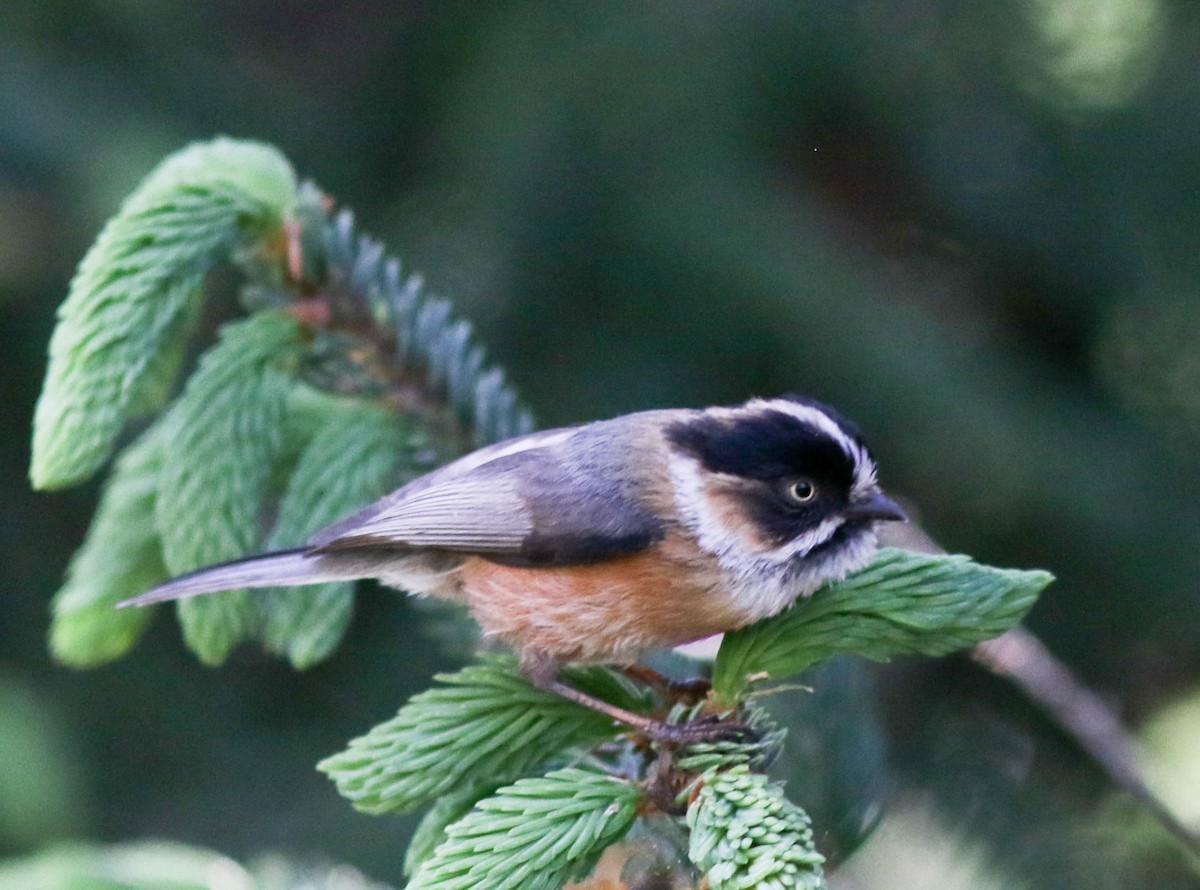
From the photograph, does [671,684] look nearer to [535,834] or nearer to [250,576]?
[535,834]

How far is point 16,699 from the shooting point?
255cm

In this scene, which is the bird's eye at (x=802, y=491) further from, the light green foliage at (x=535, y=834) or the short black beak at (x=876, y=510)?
the light green foliage at (x=535, y=834)

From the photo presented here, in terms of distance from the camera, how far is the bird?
1757 millimetres

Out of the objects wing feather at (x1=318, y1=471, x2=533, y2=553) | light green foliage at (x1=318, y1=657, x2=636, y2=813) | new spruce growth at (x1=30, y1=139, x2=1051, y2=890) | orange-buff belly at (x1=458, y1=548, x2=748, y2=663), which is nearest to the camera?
new spruce growth at (x1=30, y1=139, x2=1051, y2=890)

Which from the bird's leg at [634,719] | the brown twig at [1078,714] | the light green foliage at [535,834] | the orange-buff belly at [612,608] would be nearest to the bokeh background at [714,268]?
the brown twig at [1078,714]

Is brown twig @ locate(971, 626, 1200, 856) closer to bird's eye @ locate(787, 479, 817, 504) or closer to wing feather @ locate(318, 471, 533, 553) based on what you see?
bird's eye @ locate(787, 479, 817, 504)

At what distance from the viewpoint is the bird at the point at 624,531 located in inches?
69.2

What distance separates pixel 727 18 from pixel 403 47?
2.80ft

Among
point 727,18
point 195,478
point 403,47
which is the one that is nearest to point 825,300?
point 727,18

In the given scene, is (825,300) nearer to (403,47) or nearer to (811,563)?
(811,563)

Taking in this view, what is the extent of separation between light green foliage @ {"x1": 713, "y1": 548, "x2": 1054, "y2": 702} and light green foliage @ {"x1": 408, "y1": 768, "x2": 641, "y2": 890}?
0.79ft

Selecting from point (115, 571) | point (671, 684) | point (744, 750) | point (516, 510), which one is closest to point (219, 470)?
point (115, 571)

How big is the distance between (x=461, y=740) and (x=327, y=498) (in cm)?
62

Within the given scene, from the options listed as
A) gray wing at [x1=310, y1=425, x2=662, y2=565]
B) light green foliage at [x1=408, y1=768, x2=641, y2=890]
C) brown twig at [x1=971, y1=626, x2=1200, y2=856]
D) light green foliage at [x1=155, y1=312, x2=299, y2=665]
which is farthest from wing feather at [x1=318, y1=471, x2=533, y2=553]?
brown twig at [x1=971, y1=626, x2=1200, y2=856]
